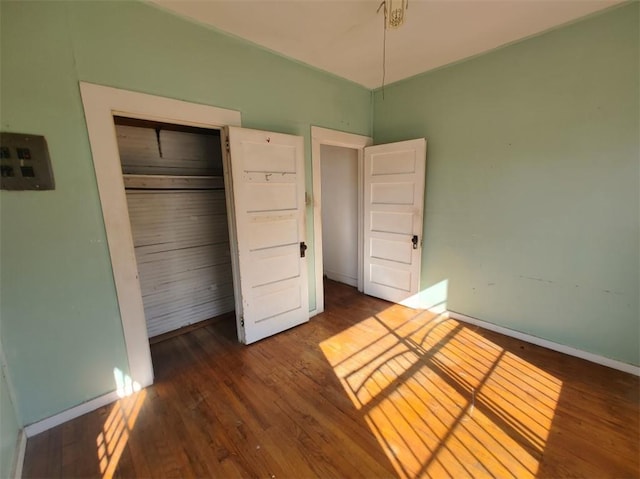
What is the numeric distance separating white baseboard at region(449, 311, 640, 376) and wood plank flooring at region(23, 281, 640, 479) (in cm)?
7

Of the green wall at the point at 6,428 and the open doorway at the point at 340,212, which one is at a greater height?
the open doorway at the point at 340,212

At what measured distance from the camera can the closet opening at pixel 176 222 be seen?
8.64 feet

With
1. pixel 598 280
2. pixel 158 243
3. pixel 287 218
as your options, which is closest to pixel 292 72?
pixel 287 218

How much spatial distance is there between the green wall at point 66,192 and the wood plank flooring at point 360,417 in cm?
47

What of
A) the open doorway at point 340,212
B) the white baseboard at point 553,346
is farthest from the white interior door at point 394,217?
the white baseboard at point 553,346

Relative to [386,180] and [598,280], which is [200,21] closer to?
[386,180]

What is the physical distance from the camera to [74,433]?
1746mm

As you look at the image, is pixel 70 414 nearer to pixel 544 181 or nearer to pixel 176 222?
pixel 176 222

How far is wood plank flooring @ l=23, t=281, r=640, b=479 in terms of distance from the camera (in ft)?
4.93

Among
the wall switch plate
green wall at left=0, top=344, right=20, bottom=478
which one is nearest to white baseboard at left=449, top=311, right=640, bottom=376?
green wall at left=0, top=344, right=20, bottom=478

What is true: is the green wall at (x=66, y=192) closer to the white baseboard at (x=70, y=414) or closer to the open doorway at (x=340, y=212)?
the white baseboard at (x=70, y=414)

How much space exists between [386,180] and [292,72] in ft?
5.20

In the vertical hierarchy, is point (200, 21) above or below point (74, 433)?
above

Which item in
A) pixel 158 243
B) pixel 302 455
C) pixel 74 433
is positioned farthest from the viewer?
pixel 158 243
